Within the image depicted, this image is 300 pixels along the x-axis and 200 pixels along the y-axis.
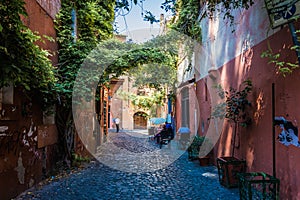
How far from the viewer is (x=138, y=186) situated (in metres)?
5.46

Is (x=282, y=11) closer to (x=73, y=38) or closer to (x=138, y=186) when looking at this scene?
(x=138, y=186)

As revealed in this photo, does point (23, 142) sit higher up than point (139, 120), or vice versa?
point (23, 142)

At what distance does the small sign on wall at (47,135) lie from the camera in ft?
19.5

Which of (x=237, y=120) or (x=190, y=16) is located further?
(x=190, y=16)

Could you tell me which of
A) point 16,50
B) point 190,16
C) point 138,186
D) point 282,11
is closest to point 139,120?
point 190,16

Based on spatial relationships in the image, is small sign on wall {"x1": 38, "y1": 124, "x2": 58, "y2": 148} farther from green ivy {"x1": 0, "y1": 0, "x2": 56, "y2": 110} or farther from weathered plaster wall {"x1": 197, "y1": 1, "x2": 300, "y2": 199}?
weathered plaster wall {"x1": 197, "y1": 1, "x2": 300, "y2": 199}

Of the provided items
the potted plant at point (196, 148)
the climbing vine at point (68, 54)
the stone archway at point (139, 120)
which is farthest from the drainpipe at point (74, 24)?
the stone archway at point (139, 120)

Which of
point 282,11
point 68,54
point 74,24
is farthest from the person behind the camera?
point 74,24

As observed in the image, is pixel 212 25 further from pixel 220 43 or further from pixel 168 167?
pixel 168 167

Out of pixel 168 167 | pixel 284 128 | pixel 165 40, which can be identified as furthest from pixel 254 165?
pixel 165 40

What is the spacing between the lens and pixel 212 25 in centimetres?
784

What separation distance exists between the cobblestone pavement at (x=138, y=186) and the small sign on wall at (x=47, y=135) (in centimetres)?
102

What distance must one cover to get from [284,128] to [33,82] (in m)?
4.57

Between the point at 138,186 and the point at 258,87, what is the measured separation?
128 inches
